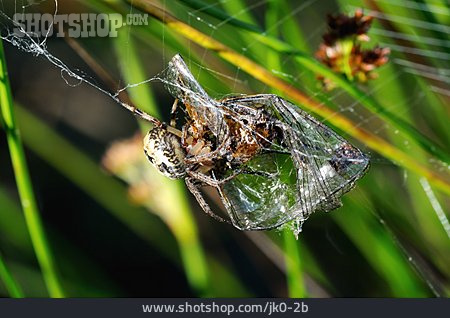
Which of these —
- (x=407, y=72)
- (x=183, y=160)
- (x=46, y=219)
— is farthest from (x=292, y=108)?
A: (x=46, y=219)

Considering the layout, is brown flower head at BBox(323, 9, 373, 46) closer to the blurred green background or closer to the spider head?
the blurred green background

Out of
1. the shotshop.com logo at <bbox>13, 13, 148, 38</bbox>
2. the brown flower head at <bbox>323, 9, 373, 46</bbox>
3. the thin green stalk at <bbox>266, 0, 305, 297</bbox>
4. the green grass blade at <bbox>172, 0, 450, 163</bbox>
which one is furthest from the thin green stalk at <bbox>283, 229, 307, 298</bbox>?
the shotshop.com logo at <bbox>13, 13, 148, 38</bbox>

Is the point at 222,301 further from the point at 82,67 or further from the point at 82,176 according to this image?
the point at 82,67

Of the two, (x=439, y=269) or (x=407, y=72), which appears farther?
(x=407, y=72)

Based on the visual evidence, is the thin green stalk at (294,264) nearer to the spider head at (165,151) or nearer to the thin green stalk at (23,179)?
the spider head at (165,151)

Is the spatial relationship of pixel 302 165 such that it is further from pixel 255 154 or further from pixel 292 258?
pixel 292 258

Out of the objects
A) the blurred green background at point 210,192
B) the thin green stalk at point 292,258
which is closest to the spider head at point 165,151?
the blurred green background at point 210,192
